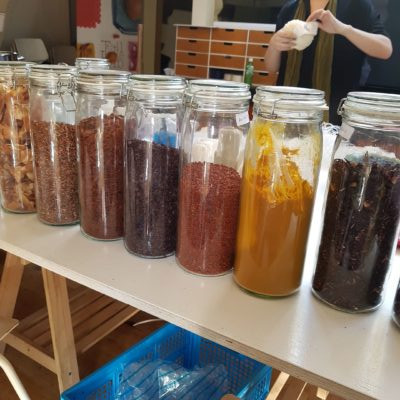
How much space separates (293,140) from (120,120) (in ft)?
1.02

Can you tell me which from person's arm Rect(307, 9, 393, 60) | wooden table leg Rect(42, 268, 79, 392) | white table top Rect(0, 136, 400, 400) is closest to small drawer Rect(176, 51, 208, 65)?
person's arm Rect(307, 9, 393, 60)

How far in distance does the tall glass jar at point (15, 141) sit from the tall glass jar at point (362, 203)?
0.59m

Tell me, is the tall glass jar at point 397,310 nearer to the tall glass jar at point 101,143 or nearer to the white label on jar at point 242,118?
the white label on jar at point 242,118

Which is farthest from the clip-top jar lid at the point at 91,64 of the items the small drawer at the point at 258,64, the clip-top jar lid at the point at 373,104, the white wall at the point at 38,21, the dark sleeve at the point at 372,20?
the small drawer at the point at 258,64

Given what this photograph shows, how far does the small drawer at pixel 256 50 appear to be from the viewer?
3.35m

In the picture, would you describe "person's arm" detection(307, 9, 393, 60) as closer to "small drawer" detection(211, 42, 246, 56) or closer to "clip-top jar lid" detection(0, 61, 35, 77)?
"clip-top jar lid" detection(0, 61, 35, 77)

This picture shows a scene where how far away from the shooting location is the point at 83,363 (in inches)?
53.6

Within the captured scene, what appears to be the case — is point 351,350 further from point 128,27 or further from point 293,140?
point 128,27

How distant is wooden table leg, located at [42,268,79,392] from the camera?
90cm

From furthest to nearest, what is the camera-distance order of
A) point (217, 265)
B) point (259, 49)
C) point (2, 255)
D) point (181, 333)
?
1. point (259, 49)
2. point (2, 255)
3. point (181, 333)
4. point (217, 265)

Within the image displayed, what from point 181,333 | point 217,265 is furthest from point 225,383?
point 217,265

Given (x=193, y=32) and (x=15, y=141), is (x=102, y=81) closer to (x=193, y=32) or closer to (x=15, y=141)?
(x=15, y=141)

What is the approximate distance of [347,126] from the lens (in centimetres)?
54

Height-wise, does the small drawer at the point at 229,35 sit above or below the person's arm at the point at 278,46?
above
